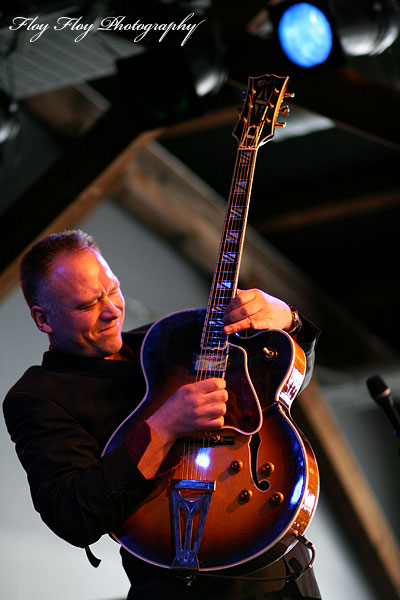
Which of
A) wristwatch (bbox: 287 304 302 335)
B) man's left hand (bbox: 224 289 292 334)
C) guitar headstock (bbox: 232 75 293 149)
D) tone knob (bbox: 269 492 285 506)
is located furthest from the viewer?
guitar headstock (bbox: 232 75 293 149)

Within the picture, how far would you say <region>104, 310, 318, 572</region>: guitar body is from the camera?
152cm

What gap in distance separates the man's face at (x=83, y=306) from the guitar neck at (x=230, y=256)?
301 mm

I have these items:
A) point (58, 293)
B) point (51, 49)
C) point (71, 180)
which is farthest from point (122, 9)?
point (58, 293)

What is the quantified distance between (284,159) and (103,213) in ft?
4.93

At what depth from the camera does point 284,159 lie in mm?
5660

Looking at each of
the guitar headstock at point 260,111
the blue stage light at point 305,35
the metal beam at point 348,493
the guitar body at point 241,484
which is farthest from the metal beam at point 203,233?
the guitar body at point 241,484

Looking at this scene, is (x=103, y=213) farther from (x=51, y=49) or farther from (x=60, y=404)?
(x=60, y=404)

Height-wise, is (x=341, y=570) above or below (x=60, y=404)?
below

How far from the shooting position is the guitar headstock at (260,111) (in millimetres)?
1924

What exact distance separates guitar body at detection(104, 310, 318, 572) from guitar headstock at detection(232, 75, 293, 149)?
0.55m

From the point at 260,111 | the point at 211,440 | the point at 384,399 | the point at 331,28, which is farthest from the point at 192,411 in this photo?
the point at 331,28

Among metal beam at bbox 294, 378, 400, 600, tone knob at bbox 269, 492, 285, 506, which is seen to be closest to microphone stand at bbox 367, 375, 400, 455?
tone knob at bbox 269, 492, 285, 506

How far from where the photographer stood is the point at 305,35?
2.97 m

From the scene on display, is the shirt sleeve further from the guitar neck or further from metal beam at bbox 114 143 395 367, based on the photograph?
metal beam at bbox 114 143 395 367
